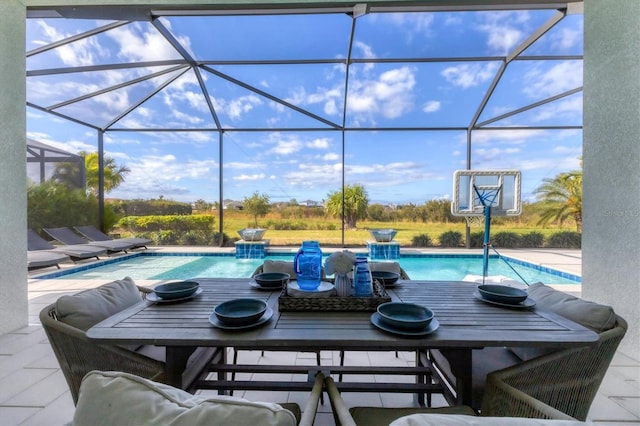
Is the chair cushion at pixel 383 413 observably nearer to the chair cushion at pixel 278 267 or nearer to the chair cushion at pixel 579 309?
the chair cushion at pixel 579 309

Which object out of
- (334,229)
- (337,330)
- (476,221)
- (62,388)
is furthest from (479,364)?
(334,229)

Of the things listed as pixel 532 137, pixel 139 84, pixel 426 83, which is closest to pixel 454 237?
pixel 532 137

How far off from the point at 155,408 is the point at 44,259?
608cm

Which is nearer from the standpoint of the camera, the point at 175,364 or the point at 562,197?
the point at 175,364

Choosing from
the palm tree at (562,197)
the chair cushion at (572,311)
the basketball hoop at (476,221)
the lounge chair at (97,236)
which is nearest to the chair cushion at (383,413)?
the chair cushion at (572,311)

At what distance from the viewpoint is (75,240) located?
254 inches

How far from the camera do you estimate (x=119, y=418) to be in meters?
0.57

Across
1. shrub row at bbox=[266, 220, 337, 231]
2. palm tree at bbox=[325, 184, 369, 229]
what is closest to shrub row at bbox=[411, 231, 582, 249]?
palm tree at bbox=[325, 184, 369, 229]

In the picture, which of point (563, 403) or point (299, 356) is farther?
→ point (299, 356)

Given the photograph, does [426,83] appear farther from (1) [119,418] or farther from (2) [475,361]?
(1) [119,418]

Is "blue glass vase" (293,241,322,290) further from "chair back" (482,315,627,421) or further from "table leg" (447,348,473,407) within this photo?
"chair back" (482,315,627,421)

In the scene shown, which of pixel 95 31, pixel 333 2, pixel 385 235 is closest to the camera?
pixel 333 2

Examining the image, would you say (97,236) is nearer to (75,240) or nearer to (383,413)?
(75,240)

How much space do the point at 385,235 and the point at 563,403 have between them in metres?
6.27
